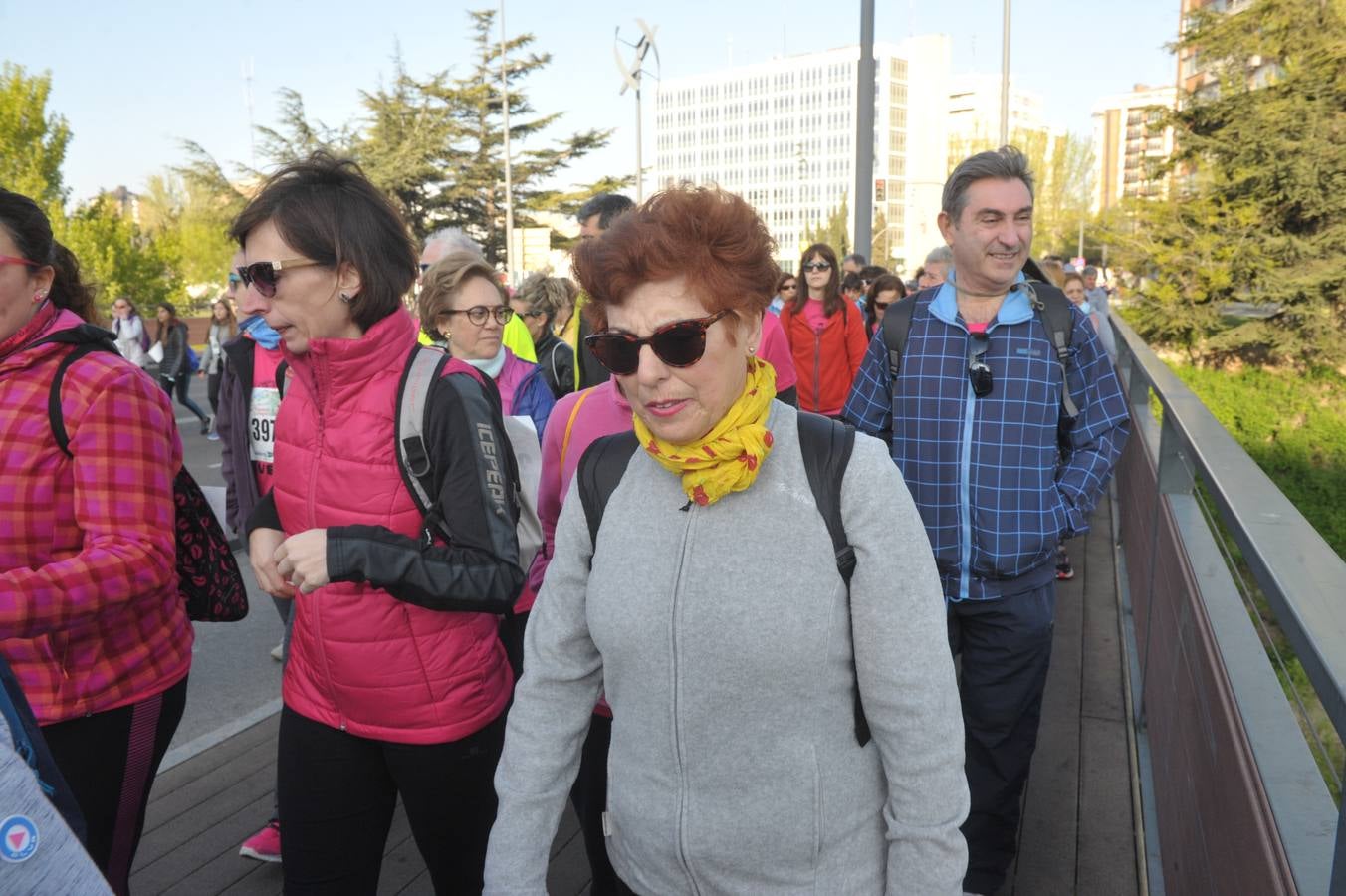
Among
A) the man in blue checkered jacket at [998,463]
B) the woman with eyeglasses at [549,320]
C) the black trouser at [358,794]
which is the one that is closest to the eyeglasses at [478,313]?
the woman with eyeglasses at [549,320]

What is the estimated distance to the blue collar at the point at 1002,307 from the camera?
10.4ft

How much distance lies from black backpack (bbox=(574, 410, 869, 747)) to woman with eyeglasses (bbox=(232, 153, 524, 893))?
50 cm

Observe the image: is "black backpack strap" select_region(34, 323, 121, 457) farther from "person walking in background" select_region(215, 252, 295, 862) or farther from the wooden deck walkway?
the wooden deck walkway

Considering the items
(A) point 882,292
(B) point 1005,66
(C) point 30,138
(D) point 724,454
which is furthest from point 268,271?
(C) point 30,138

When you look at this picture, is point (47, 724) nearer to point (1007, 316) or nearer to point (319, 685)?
point (319, 685)

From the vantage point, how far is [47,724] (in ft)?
7.42

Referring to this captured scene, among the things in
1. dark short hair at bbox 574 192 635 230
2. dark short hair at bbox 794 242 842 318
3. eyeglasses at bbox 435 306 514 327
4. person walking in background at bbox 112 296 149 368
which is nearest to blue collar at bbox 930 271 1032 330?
dark short hair at bbox 574 192 635 230

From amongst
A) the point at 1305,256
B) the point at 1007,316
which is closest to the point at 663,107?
the point at 1305,256

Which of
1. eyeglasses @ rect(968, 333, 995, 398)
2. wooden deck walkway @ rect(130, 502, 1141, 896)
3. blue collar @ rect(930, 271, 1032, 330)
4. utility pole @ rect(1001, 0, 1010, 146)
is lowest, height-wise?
wooden deck walkway @ rect(130, 502, 1141, 896)

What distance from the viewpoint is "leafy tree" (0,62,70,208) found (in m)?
27.7

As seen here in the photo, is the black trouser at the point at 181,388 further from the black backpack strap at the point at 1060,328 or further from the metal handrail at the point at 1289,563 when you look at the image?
the metal handrail at the point at 1289,563

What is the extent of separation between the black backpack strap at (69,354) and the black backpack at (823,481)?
1.23m

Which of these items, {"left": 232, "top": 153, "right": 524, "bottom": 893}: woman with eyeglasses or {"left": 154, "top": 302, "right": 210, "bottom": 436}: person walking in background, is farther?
{"left": 154, "top": 302, "right": 210, "bottom": 436}: person walking in background

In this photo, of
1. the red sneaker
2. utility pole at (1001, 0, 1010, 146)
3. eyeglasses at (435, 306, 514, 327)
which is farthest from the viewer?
utility pole at (1001, 0, 1010, 146)
